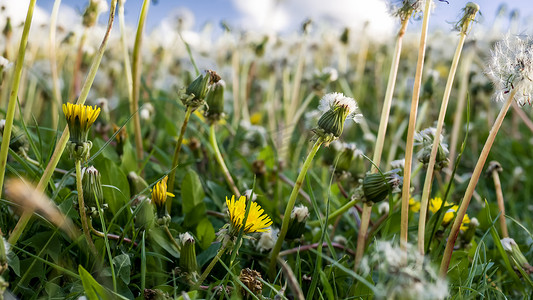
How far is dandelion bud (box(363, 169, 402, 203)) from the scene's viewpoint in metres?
0.72

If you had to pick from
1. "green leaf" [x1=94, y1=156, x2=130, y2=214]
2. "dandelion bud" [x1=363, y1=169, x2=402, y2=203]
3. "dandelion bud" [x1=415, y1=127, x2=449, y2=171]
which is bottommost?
"green leaf" [x1=94, y1=156, x2=130, y2=214]

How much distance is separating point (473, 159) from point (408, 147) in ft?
4.91

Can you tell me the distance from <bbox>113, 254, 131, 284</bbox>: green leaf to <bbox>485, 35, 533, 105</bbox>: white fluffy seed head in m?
0.57

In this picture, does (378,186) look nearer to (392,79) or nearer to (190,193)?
(392,79)

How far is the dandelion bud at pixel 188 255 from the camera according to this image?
0.67 metres

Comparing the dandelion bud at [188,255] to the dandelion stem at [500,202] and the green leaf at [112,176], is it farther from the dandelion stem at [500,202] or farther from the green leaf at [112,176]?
the dandelion stem at [500,202]

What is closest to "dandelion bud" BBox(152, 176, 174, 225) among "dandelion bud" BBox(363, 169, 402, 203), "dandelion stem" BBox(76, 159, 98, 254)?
"dandelion stem" BBox(76, 159, 98, 254)

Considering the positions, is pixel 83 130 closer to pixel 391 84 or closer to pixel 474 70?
pixel 391 84

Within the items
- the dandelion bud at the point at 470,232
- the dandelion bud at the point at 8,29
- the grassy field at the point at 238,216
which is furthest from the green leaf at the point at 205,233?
the dandelion bud at the point at 8,29

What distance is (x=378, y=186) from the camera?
0.72 metres

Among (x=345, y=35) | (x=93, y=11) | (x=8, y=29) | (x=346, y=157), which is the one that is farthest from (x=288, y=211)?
(x=345, y=35)

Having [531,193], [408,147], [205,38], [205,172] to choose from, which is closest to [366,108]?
[205,38]

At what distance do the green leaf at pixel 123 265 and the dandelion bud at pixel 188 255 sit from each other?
79 mm

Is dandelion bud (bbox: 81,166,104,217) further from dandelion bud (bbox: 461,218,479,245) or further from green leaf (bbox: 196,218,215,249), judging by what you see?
dandelion bud (bbox: 461,218,479,245)
